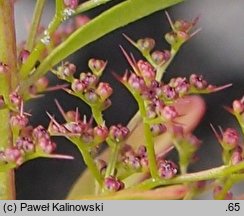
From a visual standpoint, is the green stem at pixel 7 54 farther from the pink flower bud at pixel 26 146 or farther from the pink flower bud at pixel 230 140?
the pink flower bud at pixel 230 140

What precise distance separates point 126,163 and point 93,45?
68 cm

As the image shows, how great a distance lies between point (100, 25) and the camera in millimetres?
709

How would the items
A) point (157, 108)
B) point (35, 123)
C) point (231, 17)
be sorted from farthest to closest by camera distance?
point (231, 17) → point (35, 123) → point (157, 108)

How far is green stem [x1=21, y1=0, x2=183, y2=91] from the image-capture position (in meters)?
0.70

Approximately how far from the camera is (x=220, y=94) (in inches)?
52.4

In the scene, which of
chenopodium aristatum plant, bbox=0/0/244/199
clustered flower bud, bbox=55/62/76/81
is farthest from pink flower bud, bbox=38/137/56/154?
clustered flower bud, bbox=55/62/76/81

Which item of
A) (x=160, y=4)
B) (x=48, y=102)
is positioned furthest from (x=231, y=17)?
(x=160, y=4)

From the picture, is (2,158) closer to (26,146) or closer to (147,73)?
(26,146)

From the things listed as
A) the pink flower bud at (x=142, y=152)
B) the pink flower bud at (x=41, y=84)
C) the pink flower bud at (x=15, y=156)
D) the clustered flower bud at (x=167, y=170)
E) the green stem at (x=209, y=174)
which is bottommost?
the green stem at (x=209, y=174)

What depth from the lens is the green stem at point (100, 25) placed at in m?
0.70

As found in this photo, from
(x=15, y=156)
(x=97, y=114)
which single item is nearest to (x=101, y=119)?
(x=97, y=114)

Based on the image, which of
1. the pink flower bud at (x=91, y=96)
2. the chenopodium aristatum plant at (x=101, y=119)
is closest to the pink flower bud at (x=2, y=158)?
the chenopodium aristatum plant at (x=101, y=119)
